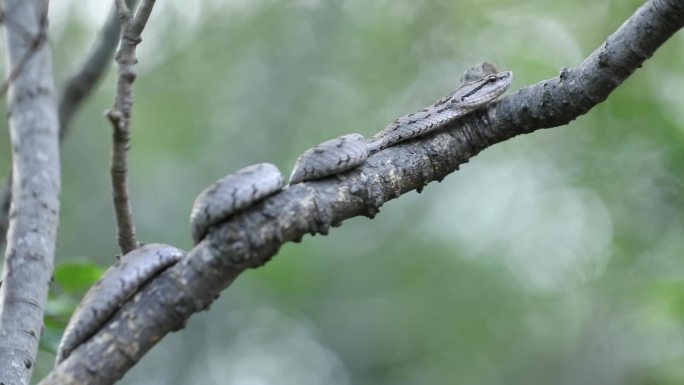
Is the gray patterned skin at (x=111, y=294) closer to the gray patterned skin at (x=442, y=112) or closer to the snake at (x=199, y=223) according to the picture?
the snake at (x=199, y=223)

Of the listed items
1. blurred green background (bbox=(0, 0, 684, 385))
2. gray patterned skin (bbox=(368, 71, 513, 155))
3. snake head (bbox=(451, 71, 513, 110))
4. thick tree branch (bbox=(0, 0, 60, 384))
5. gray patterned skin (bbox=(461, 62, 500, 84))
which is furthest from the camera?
blurred green background (bbox=(0, 0, 684, 385))

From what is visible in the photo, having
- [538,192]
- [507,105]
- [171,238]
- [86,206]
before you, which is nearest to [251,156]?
[171,238]

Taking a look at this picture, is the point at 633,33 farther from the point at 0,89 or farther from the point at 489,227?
the point at 489,227

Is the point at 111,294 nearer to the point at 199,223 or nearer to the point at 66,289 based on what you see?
the point at 199,223

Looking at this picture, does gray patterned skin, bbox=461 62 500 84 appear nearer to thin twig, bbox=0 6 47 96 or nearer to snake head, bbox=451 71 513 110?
snake head, bbox=451 71 513 110

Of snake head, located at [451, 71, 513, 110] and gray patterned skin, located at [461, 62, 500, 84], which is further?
gray patterned skin, located at [461, 62, 500, 84]

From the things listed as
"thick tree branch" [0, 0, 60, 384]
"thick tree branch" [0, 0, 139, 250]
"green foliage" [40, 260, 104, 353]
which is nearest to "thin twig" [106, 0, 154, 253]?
"thick tree branch" [0, 0, 60, 384]
